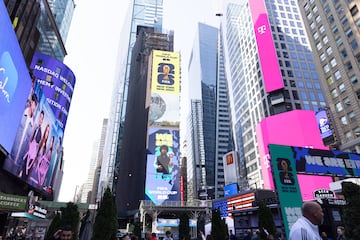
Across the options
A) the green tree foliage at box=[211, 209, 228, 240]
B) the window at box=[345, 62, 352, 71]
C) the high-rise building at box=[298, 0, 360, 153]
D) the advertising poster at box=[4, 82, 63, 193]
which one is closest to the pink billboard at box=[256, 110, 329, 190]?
the high-rise building at box=[298, 0, 360, 153]

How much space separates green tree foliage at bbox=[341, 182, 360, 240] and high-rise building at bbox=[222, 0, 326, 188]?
59.9m

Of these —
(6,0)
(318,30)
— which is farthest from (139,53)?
(6,0)

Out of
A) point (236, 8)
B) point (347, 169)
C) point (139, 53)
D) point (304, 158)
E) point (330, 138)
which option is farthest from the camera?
point (236, 8)

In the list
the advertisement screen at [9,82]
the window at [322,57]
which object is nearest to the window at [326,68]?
the window at [322,57]

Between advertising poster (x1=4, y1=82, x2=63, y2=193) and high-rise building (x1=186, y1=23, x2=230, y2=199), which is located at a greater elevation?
high-rise building (x1=186, y1=23, x2=230, y2=199)

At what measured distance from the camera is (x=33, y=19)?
101 feet

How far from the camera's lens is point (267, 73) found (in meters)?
71.6

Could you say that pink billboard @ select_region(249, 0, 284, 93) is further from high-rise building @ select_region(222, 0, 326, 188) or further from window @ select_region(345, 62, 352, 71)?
window @ select_region(345, 62, 352, 71)

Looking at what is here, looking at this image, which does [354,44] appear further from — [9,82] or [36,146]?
[36,146]

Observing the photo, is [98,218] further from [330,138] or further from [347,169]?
[330,138]

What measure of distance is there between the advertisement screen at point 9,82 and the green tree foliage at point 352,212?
21730mm

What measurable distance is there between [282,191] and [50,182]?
35.4 meters

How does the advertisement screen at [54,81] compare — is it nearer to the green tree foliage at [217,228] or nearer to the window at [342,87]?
the green tree foliage at [217,228]

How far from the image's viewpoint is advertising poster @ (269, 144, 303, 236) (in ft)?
51.6
